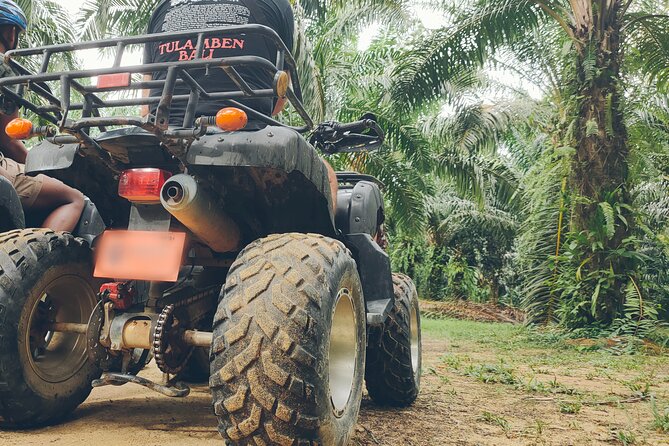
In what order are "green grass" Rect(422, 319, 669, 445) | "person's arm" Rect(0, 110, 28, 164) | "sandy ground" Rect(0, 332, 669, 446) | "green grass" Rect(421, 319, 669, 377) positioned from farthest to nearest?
"green grass" Rect(421, 319, 669, 377), "person's arm" Rect(0, 110, 28, 164), "green grass" Rect(422, 319, 669, 445), "sandy ground" Rect(0, 332, 669, 446)

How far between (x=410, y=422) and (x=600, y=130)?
21.4 feet

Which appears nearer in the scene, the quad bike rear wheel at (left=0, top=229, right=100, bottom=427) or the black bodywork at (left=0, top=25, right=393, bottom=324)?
the black bodywork at (left=0, top=25, right=393, bottom=324)

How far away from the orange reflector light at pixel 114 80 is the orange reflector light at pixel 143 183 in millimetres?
323

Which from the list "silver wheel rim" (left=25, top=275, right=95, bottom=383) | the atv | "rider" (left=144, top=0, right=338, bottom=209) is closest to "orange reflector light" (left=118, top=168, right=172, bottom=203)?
the atv

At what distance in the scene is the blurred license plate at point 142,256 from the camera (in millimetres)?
2246

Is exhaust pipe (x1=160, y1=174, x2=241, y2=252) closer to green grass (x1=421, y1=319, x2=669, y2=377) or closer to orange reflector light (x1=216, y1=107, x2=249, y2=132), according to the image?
orange reflector light (x1=216, y1=107, x2=249, y2=132)

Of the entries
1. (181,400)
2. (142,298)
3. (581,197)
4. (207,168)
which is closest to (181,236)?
(207,168)

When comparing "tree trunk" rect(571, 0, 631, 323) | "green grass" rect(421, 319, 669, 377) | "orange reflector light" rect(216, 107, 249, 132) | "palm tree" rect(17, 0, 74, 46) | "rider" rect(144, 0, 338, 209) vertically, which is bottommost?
"green grass" rect(421, 319, 669, 377)

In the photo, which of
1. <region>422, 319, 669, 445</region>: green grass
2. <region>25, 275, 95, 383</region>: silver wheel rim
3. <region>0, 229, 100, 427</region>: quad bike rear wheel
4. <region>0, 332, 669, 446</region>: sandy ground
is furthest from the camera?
<region>422, 319, 669, 445</region>: green grass

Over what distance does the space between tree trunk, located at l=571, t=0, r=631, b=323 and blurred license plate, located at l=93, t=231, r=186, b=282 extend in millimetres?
6919

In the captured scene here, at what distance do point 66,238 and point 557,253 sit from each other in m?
7.90

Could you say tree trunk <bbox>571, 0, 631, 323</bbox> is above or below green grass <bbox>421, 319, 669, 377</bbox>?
above

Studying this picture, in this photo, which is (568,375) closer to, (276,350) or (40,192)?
(276,350)

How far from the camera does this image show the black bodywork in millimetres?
2098
